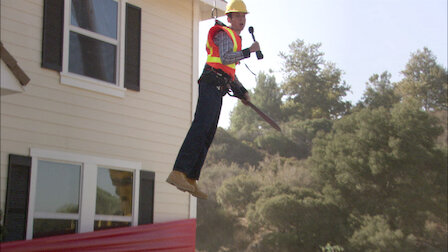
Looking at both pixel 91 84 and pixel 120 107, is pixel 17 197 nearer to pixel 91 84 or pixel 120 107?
pixel 91 84

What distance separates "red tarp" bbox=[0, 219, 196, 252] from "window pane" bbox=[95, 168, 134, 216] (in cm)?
47

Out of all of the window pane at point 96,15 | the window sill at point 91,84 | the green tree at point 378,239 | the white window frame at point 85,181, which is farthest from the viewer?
the green tree at point 378,239

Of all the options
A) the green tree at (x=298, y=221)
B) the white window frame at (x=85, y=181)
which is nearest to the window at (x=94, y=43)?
the white window frame at (x=85, y=181)

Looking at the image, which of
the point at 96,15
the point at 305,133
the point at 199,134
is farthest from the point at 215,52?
the point at 305,133

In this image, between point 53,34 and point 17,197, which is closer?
point 17,197

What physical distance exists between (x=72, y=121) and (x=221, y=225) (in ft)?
79.2

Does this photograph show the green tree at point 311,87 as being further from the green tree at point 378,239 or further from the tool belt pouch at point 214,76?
the tool belt pouch at point 214,76

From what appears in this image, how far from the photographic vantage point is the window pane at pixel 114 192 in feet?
28.7

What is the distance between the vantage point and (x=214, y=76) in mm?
6543

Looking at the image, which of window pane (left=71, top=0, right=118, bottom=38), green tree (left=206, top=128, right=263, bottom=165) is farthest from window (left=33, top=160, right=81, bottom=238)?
green tree (left=206, top=128, right=263, bottom=165)

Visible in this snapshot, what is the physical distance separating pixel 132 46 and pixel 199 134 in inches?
144

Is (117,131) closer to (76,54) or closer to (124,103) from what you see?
(124,103)

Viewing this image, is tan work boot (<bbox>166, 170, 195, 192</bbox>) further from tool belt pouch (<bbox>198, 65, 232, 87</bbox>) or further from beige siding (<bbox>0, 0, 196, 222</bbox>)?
beige siding (<bbox>0, 0, 196, 222</bbox>)

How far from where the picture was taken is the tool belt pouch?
652 centimetres
